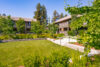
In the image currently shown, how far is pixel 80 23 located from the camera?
3.23 metres

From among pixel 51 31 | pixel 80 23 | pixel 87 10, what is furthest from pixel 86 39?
pixel 51 31

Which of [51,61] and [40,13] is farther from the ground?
[40,13]

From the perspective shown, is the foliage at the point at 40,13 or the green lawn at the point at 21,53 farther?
the foliage at the point at 40,13

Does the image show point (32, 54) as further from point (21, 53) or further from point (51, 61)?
point (21, 53)

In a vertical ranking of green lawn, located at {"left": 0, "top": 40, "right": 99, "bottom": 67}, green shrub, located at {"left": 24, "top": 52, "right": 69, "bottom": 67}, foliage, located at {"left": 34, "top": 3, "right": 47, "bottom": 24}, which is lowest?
green lawn, located at {"left": 0, "top": 40, "right": 99, "bottom": 67}

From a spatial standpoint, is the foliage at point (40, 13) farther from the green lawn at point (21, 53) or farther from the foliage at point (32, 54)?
the foliage at point (32, 54)

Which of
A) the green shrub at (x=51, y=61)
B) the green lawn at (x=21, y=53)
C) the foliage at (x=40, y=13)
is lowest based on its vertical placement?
the green lawn at (x=21, y=53)

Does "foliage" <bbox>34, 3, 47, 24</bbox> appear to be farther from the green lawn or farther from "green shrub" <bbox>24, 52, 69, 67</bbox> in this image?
"green shrub" <bbox>24, 52, 69, 67</bbox>

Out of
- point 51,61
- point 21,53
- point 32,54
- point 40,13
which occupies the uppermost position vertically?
point 40,13

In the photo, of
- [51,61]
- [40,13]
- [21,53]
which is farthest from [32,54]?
[40,13]

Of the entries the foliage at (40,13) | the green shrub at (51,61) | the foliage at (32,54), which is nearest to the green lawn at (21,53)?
the foliage at (32,54)

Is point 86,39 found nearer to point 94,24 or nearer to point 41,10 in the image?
point 94,24

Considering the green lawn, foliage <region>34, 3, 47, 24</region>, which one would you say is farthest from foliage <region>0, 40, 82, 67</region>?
foliage <region>34, 3, 47, 24</region>

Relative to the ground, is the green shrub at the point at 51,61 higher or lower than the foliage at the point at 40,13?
lower
